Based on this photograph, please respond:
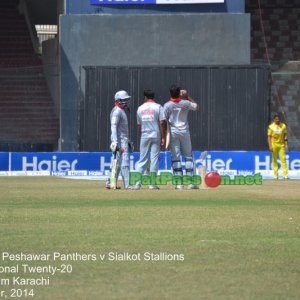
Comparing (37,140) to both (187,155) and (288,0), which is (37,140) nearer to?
(288,0)

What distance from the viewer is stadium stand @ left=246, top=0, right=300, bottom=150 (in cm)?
4003

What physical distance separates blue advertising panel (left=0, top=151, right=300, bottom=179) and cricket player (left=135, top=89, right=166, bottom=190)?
10.3 m

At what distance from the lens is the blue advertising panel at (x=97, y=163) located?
32.5 metres

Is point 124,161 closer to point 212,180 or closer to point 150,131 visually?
point 150,131

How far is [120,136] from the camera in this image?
2194 centimetres

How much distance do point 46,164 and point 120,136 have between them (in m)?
11.0

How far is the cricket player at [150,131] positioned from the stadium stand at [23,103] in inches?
632

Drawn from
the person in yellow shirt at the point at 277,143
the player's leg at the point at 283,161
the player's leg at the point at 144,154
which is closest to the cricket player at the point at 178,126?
the player's leg at the point at 144,154

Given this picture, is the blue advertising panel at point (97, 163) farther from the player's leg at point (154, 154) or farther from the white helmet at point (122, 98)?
the white helmet at point (122, 98)

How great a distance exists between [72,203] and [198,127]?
60.2 feet

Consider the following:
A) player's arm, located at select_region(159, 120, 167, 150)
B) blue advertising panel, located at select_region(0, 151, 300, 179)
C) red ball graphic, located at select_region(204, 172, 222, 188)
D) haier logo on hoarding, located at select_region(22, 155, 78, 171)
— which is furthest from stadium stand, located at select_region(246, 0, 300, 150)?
player's arm, located at select_region(159, 120, 167, 150)

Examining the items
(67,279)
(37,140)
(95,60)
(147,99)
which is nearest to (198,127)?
(95,60)

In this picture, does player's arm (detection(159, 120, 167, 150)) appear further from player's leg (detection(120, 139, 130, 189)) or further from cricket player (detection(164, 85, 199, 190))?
player's leg (detection(120, 139, 130, 189))

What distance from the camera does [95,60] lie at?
119 ft
